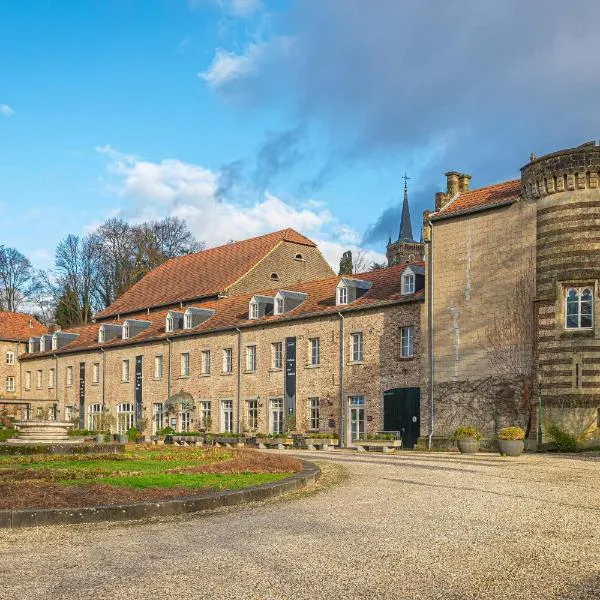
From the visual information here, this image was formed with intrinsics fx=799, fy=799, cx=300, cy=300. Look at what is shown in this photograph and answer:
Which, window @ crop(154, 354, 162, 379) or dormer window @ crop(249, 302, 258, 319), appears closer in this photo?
dormer window @ crop(249, 302, 258, 319)

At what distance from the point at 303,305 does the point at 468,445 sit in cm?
1446

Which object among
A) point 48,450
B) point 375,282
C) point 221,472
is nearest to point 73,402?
point 375,282

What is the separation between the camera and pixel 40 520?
1000 centimetres

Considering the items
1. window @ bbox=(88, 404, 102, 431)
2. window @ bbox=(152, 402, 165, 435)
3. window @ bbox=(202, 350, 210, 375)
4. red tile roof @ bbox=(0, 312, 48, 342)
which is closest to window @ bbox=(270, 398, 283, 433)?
window @ bbox=(202, 350, 210, 375)

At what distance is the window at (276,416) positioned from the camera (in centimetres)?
3841

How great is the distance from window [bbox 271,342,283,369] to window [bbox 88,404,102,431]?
53.4 ft

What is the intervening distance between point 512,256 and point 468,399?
221 inches

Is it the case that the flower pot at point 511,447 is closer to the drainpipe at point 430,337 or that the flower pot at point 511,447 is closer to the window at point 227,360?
the drainpipe at point 430,337

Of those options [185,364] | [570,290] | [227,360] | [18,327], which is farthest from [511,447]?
[18,327]

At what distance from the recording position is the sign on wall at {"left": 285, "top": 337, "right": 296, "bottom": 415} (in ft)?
124

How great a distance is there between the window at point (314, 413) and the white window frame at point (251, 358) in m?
4.45

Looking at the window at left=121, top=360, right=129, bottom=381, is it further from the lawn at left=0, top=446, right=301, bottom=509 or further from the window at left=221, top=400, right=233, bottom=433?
the lawn at left=0, top=446, right=301, bottom=509

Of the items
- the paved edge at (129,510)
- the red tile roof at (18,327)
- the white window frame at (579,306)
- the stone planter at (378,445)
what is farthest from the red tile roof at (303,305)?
the paved edge at (129,510)

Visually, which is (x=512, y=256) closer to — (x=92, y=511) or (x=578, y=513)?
(x=578, y=513)
